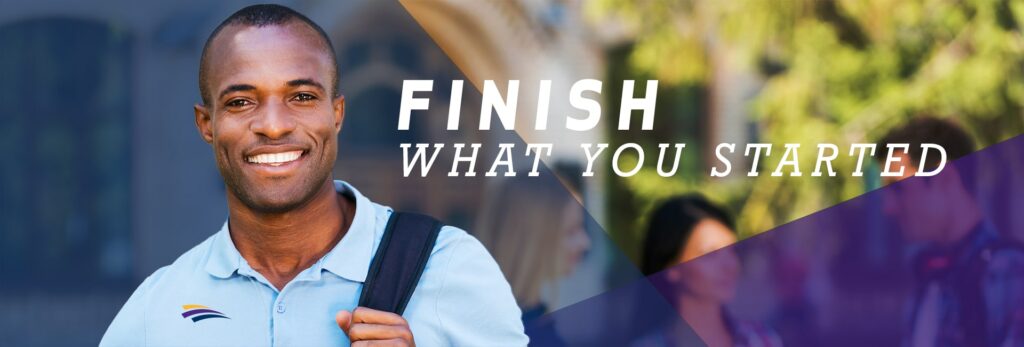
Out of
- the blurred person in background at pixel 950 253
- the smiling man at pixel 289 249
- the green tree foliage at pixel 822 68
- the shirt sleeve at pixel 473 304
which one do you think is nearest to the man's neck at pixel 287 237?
the smiling man at pixel 289 249

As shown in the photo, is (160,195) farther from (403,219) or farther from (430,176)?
(403,219)

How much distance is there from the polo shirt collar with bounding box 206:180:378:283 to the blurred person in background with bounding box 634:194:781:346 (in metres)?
1.63

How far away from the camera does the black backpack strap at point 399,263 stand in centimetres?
169

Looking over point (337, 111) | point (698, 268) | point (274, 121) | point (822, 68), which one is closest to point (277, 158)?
point (274, 121)

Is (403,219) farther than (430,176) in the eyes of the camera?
No

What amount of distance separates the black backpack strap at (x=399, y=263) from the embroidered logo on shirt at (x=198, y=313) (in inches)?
8.5

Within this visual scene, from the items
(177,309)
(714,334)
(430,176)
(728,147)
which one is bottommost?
(177,309)

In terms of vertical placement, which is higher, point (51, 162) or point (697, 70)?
point (697, 70)

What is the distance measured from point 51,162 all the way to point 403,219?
1866mm

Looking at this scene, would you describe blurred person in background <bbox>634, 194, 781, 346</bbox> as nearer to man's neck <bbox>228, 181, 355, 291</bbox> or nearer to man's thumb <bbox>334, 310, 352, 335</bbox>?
man's neck <bbox>228, 181, 355, 291</bbox>

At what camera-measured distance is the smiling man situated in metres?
1.71

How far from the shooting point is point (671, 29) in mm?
3387

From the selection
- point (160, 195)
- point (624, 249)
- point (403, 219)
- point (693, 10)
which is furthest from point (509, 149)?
point (403, 219)

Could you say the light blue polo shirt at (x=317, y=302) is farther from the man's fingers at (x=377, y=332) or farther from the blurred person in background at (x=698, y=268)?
the blurred person in background at (x=698, y=268)
